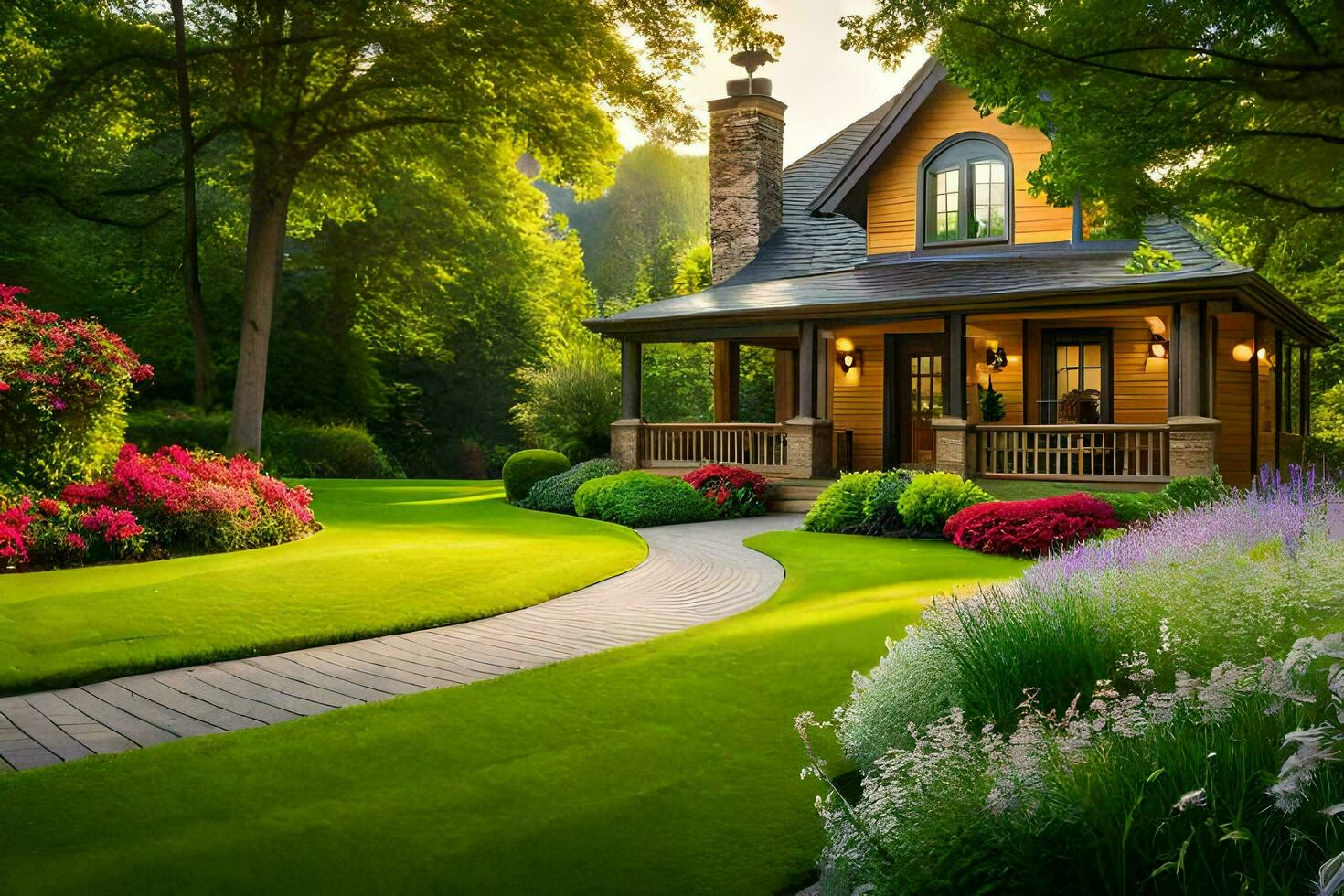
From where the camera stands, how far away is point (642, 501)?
16938 millimetres

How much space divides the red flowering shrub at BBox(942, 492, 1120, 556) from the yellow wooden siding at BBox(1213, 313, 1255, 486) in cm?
737

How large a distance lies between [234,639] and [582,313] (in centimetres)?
4052

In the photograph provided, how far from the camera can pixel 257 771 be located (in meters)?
4.69

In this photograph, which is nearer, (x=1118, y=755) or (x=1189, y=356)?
(x=1118, y=755)

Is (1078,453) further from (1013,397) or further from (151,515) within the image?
(151,515)

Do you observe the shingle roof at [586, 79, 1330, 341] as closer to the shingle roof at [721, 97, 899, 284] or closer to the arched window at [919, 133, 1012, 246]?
the shingle roof at [721, 97, 899, 284]

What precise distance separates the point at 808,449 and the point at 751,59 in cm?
1029

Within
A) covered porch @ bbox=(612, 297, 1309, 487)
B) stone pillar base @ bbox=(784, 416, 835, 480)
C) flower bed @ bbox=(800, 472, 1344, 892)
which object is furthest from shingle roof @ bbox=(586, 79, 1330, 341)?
flower bed @ bbox=(800, 472, 1344, 892)

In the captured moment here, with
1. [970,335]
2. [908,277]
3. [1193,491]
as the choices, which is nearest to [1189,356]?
[1193,491]

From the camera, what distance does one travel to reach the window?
61.5ft

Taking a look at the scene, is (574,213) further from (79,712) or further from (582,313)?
(79,712)

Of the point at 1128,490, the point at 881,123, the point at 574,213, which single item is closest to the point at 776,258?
the point at 881,123

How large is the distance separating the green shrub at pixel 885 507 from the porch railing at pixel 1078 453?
270cm

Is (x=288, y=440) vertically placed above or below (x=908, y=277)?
below
